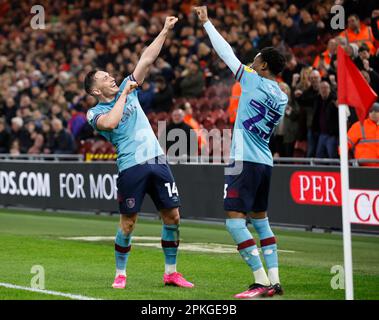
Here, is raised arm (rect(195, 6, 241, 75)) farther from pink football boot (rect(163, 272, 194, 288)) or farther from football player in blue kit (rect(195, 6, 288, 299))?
pink football boot (rect(163, 272, 194, 288))

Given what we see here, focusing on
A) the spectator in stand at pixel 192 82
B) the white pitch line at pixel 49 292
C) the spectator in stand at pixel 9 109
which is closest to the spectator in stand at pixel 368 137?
the spectator in stand at pixel 192 82

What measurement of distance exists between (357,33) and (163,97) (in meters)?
5.54

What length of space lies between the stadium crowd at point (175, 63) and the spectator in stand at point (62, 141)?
3 cm

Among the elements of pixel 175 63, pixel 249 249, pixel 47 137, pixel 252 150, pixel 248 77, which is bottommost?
pixel 249 249

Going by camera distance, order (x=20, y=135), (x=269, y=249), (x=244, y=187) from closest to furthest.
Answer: (x=244, y=187) < (x=269, y=249) < (x=20, y=135)

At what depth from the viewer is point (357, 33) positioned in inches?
742

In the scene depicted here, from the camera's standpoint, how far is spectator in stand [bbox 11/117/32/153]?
2605cm

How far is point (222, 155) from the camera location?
19.0 meters

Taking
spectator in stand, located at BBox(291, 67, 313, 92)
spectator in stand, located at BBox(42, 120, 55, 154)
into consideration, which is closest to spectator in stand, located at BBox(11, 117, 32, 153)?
spectator in stand, located at BBox(42, 120, 55, 154)

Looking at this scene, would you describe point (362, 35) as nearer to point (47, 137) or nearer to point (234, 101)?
point (234, 101)

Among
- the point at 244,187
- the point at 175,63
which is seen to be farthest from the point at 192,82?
the point at 244,187
